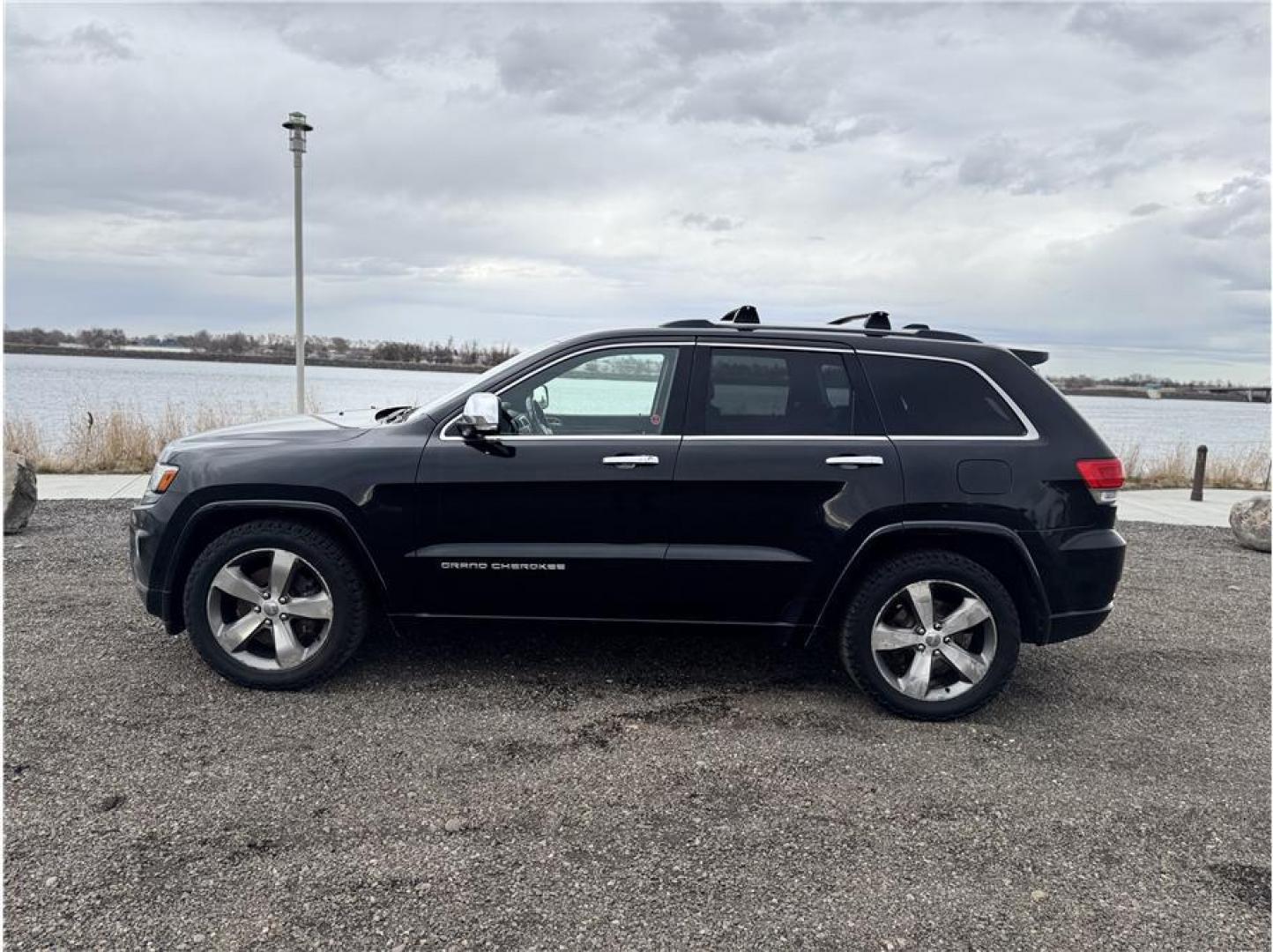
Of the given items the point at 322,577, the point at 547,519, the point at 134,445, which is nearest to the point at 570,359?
the point at 547,519

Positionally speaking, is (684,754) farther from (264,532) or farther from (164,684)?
(164,684)

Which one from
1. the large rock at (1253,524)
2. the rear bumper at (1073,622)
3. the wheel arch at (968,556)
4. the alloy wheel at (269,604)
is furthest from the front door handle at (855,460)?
the large rock at (1253,524)

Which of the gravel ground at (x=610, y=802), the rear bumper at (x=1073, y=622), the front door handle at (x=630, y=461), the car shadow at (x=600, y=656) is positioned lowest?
the gravel ground at (x=610, y=802)

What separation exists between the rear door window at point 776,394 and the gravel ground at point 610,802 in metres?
1.34

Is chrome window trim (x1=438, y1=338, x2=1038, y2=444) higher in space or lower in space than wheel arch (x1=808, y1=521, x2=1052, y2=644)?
higher

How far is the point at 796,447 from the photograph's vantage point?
13.8ft

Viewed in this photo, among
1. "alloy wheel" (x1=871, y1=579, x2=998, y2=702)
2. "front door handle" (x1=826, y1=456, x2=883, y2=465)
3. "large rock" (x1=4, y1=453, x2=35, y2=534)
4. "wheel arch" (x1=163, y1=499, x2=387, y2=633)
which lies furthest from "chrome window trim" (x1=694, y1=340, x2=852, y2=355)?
"large rock" (x1=4, y1=453, x2=35, y2=534)

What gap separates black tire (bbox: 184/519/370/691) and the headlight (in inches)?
13.7

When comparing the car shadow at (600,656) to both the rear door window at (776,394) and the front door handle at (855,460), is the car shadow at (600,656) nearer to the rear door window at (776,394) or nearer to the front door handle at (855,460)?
the front door handle at (855,460)

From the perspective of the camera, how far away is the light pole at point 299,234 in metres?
12.3

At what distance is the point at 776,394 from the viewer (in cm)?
430

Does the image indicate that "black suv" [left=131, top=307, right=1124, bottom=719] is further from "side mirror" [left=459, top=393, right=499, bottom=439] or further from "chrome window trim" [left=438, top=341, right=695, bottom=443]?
"side mirror" [left=459, top=393, right=499, bottom=439]

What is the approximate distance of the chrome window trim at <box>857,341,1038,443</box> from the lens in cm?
419

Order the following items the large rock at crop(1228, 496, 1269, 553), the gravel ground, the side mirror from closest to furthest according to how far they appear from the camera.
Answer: the gravel ground → the side mirror → the large rock at crop(1228, 496, 1269, 553)
